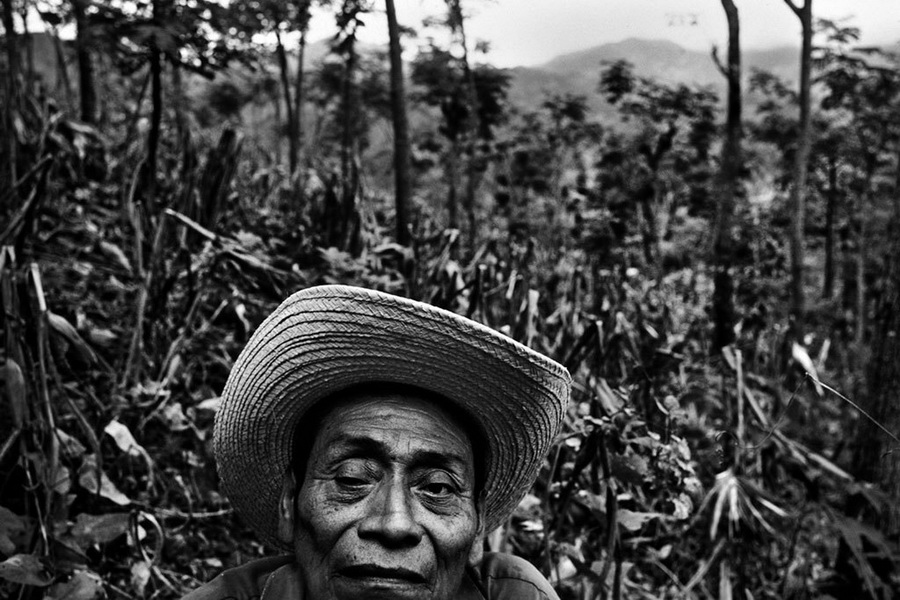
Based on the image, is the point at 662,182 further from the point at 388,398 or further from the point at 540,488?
the point at 388,398

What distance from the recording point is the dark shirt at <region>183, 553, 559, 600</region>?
1.49 meters

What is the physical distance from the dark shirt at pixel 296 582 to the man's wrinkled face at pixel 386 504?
48mm

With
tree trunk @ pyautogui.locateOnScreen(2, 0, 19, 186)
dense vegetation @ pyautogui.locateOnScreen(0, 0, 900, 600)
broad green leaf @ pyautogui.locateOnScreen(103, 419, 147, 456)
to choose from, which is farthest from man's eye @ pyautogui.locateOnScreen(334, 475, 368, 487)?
tree trunk @ pyautogui.locateOnScreen(2, 0, 19, 186)

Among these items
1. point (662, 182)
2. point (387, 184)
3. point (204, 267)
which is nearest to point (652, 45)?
point (387, 184)

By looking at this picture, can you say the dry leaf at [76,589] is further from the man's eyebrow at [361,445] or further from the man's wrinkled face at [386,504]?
the man's eyebrow at [361,445]

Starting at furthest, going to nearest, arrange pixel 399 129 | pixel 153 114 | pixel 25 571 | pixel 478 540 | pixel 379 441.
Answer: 1. pixel 399 129
2. pixel 153 114
3. pixel 25 571
4. pixel 478 540
5. pixel 379 441

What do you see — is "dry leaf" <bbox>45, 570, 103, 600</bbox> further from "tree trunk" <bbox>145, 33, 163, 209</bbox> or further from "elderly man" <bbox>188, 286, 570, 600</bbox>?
"tree trunk" <bbox>145, 33, 163, 209</bbox>

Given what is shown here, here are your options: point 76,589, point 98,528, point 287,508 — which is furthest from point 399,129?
point 287,508

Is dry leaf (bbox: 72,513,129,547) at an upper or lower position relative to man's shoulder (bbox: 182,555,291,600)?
lower

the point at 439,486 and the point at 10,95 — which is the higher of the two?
the point at 10,95

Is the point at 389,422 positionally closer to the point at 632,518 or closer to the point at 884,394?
the point at 632,518

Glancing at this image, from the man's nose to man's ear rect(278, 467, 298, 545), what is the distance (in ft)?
0.74

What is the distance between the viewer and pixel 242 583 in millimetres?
1522

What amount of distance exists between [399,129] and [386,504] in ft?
14.8
